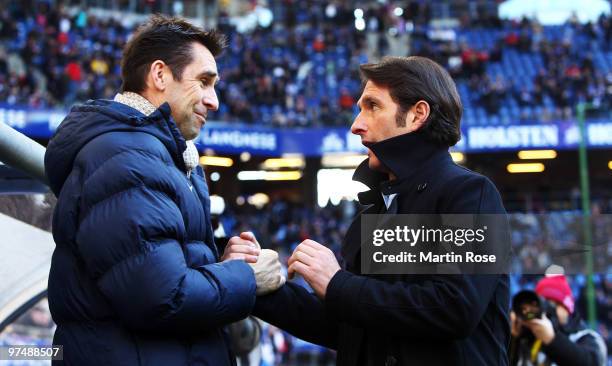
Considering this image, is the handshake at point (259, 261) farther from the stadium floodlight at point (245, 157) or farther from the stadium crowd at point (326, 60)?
the stadium floodlight at point (245, 157)

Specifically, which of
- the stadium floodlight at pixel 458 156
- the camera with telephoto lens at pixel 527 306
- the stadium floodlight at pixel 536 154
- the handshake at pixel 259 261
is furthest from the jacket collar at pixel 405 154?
the stadium floodlight at pixel 458 156

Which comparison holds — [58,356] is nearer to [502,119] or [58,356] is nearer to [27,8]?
[502,119]

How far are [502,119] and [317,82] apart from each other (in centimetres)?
535

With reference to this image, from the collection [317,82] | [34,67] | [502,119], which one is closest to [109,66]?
[34,67]

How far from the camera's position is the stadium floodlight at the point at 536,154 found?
2048 cm

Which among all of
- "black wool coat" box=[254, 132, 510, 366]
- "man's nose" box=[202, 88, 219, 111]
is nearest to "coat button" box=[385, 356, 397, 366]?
"black wool coat" box=[254, 132, 510, 366]

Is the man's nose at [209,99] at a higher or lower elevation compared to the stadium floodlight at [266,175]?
lower

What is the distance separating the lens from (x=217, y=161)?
74.1ft

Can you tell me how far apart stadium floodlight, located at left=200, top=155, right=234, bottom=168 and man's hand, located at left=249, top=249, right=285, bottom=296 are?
65.0ft

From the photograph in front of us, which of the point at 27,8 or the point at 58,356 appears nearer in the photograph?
the point at 58,356

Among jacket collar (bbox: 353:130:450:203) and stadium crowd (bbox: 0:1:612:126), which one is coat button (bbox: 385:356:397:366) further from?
stadium crowd (bbox: 0:1:612:126)

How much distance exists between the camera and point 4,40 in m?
20.7

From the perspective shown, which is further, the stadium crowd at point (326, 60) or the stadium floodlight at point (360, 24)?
the stadium floodlight at point (360, 24)

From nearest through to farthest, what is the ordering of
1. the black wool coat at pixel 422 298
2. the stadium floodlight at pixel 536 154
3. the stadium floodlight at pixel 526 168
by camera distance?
1. the black wool coat at pixel 422 298
2. the stadium floodlight at pixel 536 154
3. the stadium floodlight at pixel 526 168
